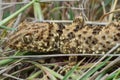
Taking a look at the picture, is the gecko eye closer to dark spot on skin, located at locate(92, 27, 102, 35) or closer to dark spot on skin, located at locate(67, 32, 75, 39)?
dark spot on skin, located at locate(67, 32, 75, 39)

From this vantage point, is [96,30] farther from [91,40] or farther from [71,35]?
[71,35]

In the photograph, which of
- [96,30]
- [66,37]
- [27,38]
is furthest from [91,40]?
[27,38]

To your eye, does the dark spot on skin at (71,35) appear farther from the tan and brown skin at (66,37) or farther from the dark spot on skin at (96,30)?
the dark spot on skin at (96,30)

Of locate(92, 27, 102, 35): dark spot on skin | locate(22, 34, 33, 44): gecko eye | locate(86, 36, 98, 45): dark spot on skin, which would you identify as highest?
locate(92, 27, 102, 35): dark spot on skin

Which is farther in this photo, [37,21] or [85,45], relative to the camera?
[37,21]

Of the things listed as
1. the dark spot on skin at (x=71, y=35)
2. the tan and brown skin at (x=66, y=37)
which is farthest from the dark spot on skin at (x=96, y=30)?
the dark spot on skin at (x=71, y=35)

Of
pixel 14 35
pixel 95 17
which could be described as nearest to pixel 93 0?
pixel 95 17

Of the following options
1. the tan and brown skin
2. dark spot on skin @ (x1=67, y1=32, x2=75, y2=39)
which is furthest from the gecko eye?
dark spot on skin @ (x1=67, y1=32, x2=75, y2=39)

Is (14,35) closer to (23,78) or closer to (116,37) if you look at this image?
(23,78)
